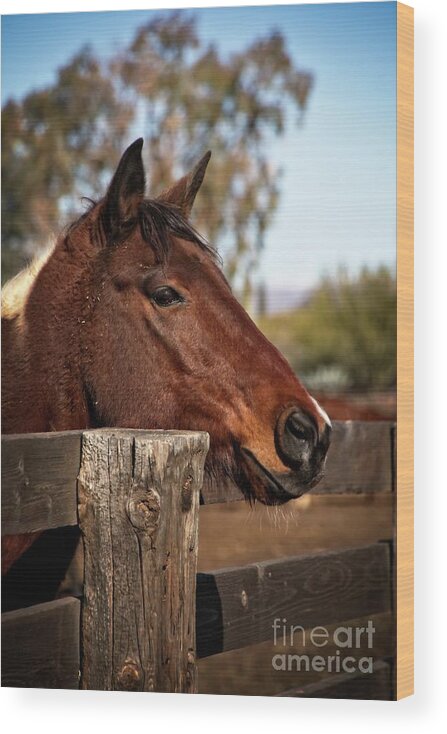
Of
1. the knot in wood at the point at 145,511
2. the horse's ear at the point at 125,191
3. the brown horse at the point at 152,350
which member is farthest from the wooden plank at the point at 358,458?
the horse's ear at the point at 125,191

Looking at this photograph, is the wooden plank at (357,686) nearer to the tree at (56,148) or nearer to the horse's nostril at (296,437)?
the horse's nostril at (296,437)

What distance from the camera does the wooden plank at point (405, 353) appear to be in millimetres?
2918

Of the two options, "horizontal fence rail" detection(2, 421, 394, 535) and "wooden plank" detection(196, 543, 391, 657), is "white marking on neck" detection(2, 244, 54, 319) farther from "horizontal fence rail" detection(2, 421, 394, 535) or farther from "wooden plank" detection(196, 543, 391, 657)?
"wooden plank" detection(196, 543, 391, 657)

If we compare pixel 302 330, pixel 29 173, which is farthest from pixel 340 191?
pixel 29 173

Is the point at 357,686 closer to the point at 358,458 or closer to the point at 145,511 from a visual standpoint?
the point at 358,458

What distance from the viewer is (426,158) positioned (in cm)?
295

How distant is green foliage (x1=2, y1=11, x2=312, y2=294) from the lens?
3.04 m

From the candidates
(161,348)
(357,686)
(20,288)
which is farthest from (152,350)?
(357,686)

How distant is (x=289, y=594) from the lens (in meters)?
3.02

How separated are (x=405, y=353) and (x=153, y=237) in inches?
31.7

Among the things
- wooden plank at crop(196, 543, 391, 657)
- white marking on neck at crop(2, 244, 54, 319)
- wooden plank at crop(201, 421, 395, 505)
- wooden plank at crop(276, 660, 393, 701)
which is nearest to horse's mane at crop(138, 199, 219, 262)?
white marking on neck at crop(2, 244, 54, 319)

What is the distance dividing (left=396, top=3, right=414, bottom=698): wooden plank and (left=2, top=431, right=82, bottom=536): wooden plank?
38.3 inches

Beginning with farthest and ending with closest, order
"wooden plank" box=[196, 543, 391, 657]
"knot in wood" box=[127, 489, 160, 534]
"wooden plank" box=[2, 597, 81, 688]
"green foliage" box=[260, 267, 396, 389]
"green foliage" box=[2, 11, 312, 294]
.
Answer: "green foliage" box=[2, 11, 312, 294], "green foliage" box=[260, 267, 396, 389], "wooden plank" box=[196, 543, 391, 657], "wooden plank" box=[2, 597, 81, 688], "knot in wood" box=[127, 489, 160, 534]

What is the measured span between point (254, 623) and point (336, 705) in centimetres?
34
